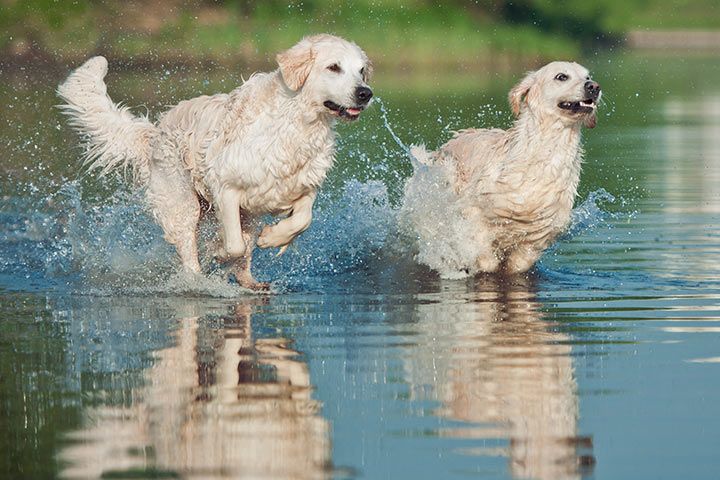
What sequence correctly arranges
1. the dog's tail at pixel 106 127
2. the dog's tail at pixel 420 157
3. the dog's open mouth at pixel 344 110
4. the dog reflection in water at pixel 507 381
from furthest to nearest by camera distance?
the dog's tail at pixel 420 157 → the dog's tail at pixel 106 127 → the dog's open mouth at pixel 344 110 → the dog reflection in water at pixel 507 381

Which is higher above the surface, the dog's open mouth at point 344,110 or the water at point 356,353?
the dog's open mouth at point 344,110

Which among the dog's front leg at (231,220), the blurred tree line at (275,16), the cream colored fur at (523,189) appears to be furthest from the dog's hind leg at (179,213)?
the blurred tree line at (275,16)

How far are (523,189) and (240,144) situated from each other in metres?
2.22

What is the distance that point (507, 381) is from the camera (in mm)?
7379

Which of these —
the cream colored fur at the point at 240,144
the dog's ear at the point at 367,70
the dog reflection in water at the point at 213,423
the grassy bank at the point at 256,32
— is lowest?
the dog reflection in water at the point at 213,423

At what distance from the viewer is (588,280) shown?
1099cm

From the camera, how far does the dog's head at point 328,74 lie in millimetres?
9812

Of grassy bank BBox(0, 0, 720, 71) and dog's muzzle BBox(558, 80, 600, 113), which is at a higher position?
grassy bank BBox(0, 0, 720, 71)

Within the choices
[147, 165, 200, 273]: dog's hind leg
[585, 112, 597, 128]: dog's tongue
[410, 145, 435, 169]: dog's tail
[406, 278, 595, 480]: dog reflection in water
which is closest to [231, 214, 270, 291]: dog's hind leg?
[147, 165, 200, 273]: dog's hind leg

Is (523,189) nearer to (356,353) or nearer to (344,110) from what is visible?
(344,110)

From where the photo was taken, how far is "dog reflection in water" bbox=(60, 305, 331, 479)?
6012 mm

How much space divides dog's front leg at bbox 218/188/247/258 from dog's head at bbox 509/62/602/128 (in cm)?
232

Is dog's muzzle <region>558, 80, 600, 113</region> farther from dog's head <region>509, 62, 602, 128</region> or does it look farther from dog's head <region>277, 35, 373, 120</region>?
dog's head <region>277, 35, 373, 120</region>

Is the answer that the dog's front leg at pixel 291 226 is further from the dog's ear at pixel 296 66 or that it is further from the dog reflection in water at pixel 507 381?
the dog reflection in water at pixel 507 381
